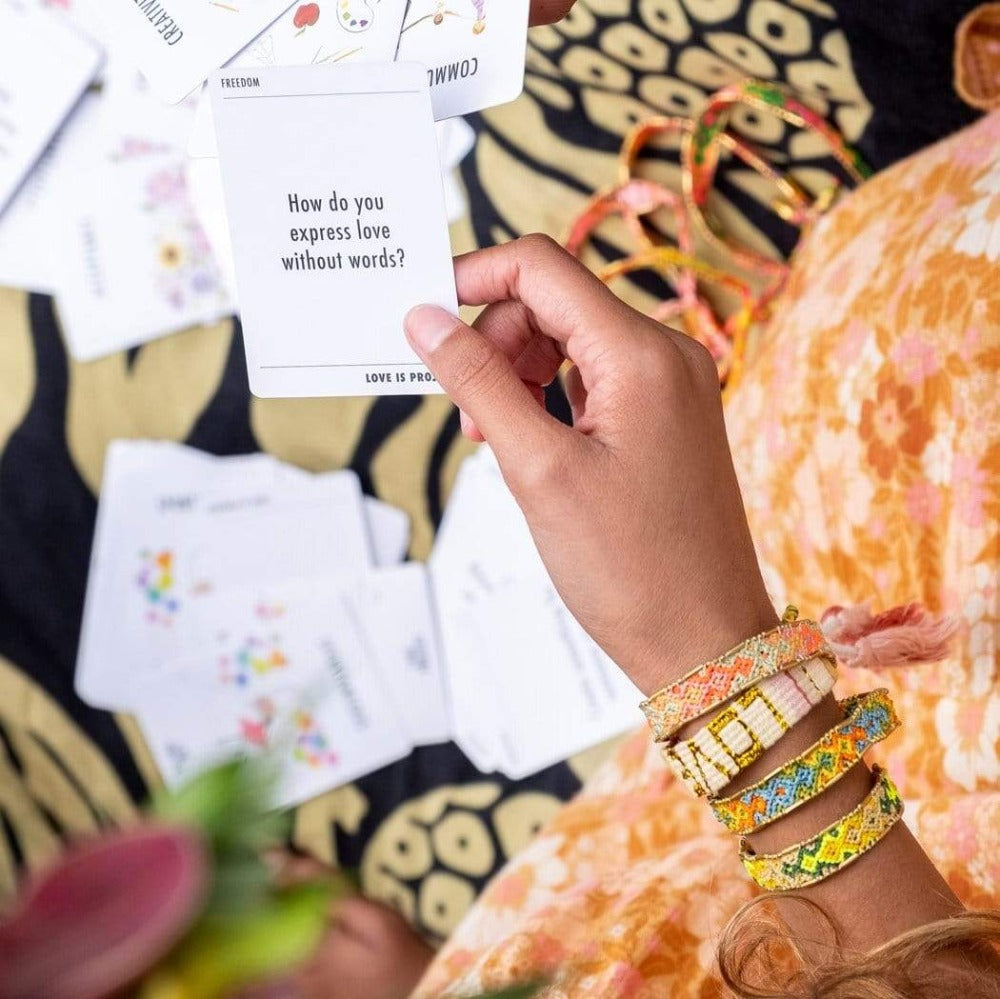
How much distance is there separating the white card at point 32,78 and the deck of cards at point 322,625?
344 millimetres

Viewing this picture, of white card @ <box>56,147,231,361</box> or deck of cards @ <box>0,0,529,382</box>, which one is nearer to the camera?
deck of cards @ <box>0,0,529,382</box>

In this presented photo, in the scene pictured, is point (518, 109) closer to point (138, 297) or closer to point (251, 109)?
point (138, 297)

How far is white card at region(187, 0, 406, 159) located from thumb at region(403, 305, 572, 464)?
15cm

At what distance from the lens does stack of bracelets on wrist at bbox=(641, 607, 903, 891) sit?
0.52 meters

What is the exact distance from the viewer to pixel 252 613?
3.82 feet

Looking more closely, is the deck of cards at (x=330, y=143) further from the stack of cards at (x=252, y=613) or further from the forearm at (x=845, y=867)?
the stack of cards at (x=252, y=613)

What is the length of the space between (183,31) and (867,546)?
0.56 metres

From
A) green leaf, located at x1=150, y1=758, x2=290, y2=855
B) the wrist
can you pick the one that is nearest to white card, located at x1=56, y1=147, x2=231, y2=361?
the wrist

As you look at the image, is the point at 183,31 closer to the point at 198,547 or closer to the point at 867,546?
the point at 867,546

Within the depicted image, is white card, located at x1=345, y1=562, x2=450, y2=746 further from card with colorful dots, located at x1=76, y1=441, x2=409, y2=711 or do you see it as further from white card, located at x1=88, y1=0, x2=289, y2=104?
white card, located at x1=88, y1=0, x2=289, y2=104

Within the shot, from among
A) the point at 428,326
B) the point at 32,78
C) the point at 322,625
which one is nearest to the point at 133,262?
the point at 32,78

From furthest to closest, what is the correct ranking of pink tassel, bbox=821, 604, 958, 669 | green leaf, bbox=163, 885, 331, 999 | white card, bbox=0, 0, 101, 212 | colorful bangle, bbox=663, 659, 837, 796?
white card, bbox=0, 0, 101, 212 → pink tassel, bbox=821, 604, 958, 669 → colorful bangle, bbox=663, 659, 837, 796 → green leaf, bbox=163, 885, 331, 999

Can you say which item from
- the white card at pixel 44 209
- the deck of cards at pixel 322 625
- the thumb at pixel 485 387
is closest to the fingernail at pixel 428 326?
the thumb at pixel 485 387

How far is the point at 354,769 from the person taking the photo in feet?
3.81
